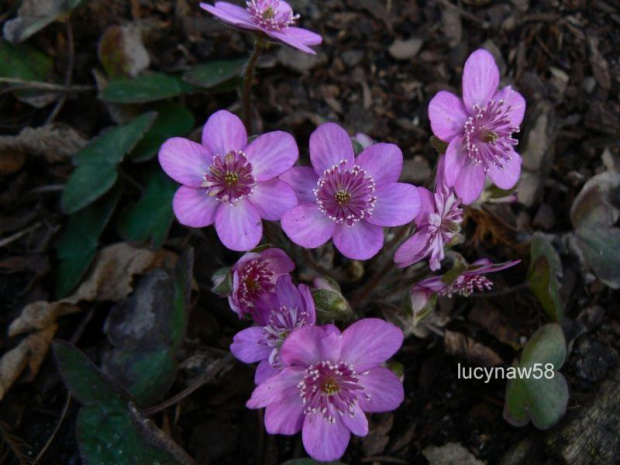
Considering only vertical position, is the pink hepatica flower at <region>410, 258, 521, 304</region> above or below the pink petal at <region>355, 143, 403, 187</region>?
below

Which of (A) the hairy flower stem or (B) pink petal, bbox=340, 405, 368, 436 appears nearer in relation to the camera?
(B) pink petal, bbox=340, 405, 368, 436

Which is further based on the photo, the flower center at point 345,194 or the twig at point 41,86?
the twig at point 41,86

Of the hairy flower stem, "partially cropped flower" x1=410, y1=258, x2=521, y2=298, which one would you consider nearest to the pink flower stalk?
"partially cropped flower" x1=410, y1=258, x2=521, y2=298

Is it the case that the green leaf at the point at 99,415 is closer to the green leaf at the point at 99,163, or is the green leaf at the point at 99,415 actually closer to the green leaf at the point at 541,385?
the green leaf at the point at 99,163

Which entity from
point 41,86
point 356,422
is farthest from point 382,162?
point 41,86

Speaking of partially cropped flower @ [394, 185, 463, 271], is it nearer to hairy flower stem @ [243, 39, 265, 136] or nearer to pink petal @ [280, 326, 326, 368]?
pink petal @ [280, 326, 326, 368]

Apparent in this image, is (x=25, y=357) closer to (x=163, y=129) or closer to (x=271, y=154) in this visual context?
(x=163, y=129)

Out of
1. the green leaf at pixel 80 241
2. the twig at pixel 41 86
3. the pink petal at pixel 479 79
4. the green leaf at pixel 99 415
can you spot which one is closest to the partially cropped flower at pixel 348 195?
the pink petal at pixel 479 79

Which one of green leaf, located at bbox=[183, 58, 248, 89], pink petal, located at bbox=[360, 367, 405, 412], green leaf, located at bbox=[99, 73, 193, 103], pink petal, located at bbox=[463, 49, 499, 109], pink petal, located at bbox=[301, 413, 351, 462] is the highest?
pink petal, located at bbox=[463, 49, 499, 109]
